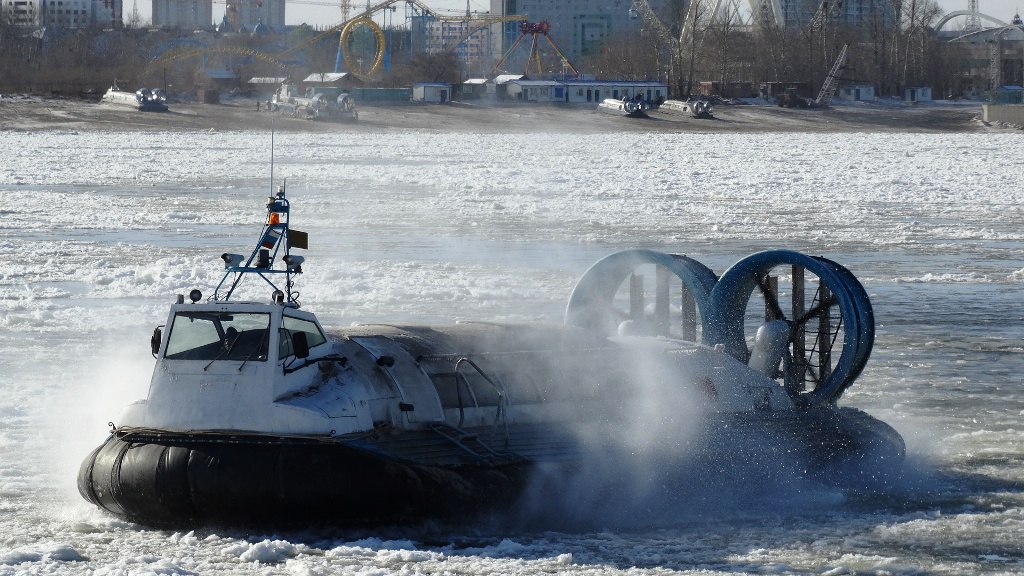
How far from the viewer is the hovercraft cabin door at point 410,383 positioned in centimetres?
777

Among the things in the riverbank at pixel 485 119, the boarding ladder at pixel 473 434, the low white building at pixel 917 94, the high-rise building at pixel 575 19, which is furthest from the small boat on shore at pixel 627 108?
the high-rise building at pixel 575 19

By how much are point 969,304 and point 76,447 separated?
8471 millimetres

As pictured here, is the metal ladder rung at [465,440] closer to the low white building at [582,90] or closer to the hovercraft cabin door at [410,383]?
the hovercraft cabin door at [410,383]

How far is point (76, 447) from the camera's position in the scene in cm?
→ 884

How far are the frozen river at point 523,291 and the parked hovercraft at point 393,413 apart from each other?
232mm

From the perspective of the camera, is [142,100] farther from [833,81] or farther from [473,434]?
[473,434]

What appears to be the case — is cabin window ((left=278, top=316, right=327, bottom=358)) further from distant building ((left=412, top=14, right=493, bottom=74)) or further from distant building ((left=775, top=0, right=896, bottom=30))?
distant building ((left=412, top=14, right=493, bottom=74))

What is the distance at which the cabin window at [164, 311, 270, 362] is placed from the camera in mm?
7449

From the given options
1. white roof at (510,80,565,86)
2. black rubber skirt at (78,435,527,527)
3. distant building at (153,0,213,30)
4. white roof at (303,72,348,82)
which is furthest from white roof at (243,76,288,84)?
distant building at (153,0,213,30)

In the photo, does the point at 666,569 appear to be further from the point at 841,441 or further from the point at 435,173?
the point at 435,173

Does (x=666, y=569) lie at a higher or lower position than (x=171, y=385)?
lower

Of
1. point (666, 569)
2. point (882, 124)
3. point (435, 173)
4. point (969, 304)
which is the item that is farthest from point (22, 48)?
point (666, 569)

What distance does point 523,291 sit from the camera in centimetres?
1415

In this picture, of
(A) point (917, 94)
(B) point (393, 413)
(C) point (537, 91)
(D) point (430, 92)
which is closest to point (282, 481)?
(B) point (393, 413)
